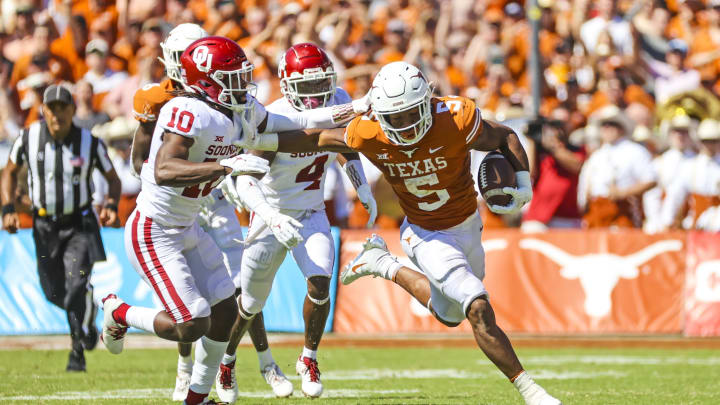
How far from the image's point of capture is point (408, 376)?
8695 millimetres

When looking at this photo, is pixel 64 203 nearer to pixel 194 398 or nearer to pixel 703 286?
pixel 194 398

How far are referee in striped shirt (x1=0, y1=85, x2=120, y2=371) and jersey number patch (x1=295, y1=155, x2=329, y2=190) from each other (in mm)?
2053

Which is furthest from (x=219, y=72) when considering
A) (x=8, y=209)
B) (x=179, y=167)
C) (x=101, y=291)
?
(x=101, y=291)

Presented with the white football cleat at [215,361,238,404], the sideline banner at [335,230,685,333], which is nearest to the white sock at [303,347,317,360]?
the white football cleat at [215,361,238,404]

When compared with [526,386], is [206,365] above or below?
below

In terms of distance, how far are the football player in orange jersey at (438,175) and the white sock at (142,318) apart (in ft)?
3.43

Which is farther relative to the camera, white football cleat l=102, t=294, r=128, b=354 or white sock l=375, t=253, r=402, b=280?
white sock l=375, t=253, r=402, b=280

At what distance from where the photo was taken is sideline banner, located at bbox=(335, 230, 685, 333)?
11.2 metres

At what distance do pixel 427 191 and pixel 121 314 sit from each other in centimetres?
181

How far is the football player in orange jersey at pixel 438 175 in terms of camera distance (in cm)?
609

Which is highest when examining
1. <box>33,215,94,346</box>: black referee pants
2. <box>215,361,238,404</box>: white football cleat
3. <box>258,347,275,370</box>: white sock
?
<box>215,361,238,404</box>: white football cleat

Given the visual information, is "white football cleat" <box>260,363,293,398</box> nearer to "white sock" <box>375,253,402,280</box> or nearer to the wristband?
"white sock" <box>375,253,402,280</box>

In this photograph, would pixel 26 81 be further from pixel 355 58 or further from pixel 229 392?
pixel 229 392

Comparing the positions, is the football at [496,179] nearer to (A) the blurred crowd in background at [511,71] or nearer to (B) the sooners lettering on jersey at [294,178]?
(B) the sooners lettering on jersey at [294,178]
